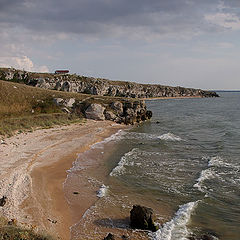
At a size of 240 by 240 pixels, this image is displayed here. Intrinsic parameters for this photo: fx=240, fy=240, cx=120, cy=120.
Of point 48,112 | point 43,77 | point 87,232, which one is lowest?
point 87,232

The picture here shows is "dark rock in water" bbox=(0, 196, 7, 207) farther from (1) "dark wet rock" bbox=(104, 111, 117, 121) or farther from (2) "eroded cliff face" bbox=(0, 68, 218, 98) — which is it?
(2) "eroded cliff face" bbox=(0, 68, 218, 98)

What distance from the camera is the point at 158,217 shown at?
41.4ft

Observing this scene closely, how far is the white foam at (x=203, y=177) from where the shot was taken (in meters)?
16.6

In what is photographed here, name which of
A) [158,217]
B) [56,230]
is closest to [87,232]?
[56,230]

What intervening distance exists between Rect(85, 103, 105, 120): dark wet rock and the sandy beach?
15.1 metres

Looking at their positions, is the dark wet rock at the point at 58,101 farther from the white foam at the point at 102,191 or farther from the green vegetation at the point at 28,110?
the white foam at the point at 102,191

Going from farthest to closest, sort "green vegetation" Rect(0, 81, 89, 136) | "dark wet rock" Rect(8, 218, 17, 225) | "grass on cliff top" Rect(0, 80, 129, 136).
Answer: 1. "green vegetation" Rect(0, 81, 89, 136)
2. "grass on cliff top" Rect(0, 80, 129, 136)
3. "dark wet rock" Rect(8, 218, 17, 225)

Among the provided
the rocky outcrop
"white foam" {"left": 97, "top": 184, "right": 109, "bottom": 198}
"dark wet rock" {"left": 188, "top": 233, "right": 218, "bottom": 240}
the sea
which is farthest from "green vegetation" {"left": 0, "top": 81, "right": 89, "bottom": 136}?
"dark wet rock" {"left": 188, "top": 233, "right": 218, "bottom": 240}

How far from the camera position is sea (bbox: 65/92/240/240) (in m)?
11.6

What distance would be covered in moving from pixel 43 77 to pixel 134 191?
85511 mm

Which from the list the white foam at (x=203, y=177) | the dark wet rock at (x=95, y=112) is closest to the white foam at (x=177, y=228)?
the white foam at (x=203, y=177)

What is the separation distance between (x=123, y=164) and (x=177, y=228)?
1021 centimetres

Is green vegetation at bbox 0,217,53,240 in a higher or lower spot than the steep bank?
lower

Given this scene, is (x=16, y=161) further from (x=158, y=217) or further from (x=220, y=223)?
(x=220, y=223)
